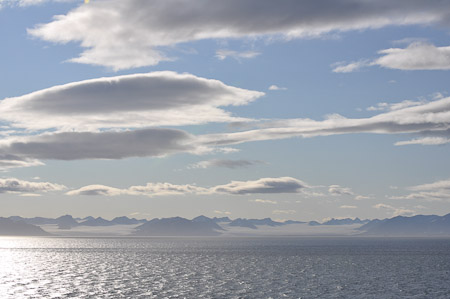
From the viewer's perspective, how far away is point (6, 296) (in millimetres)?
97312

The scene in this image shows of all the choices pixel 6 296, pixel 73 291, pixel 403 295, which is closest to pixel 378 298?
pixel 403 295

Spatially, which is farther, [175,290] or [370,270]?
[370,270]

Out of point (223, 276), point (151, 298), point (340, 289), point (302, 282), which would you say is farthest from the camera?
point (223, 276)

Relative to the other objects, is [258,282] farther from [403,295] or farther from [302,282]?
[403,295]

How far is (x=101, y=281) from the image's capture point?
400ft

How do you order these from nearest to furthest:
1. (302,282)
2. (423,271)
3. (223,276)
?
(302,282)
(223,276)
(423,271)

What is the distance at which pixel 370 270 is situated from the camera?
15562 centimetres

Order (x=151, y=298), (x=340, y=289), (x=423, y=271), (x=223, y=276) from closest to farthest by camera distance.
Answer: (x=151, y=298) < (x=340, y=289) < (x=223, y=276) < (x=423, y=271)

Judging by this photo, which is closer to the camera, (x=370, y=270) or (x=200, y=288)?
(x=200, y=288)

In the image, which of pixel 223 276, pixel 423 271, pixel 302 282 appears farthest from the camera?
pixel 423 271

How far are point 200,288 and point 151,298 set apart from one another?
16.4m

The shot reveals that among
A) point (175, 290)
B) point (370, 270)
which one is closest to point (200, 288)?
point (175, 290)

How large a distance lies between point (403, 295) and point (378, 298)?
6860 mm

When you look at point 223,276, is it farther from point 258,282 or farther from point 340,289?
point 340,289
